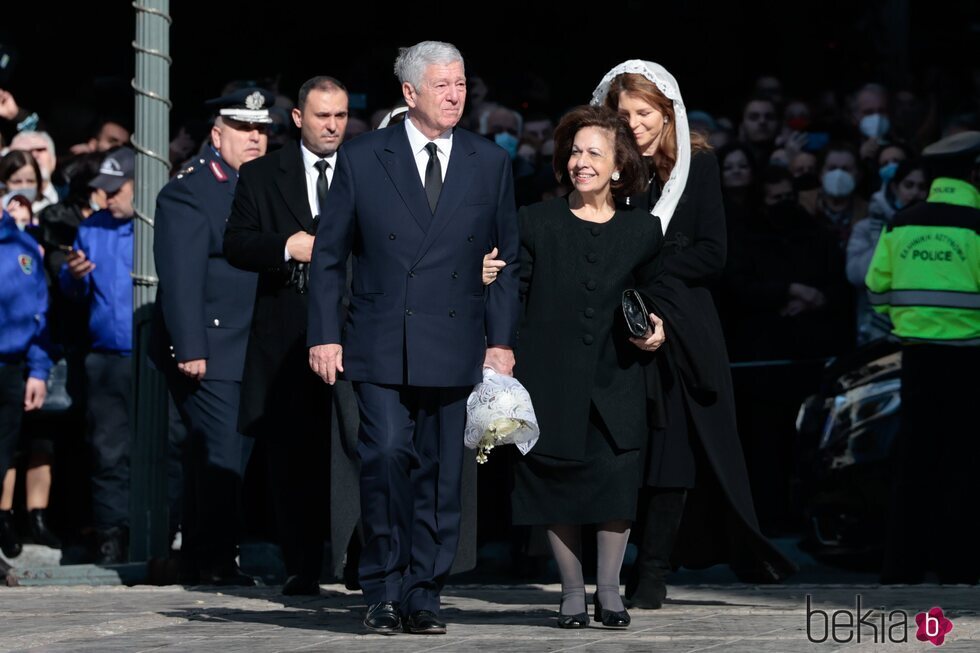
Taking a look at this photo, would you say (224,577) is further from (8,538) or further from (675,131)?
(675,131)

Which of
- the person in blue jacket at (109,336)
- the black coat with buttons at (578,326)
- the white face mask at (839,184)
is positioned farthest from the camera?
the white face mask at (839,184)

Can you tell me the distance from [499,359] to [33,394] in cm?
403

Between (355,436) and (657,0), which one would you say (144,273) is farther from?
(657,0)

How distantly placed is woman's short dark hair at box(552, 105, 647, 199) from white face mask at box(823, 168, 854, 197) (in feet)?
16.8

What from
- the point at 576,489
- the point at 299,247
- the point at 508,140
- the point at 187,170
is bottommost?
the point at 576,489

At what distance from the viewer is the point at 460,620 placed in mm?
8867

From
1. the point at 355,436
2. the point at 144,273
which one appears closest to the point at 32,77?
the point at 144,273

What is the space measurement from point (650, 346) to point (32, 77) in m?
9.47

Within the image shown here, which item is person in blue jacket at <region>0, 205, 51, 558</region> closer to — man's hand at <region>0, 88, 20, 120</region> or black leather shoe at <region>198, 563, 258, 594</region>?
black leather shoe at <region>198, 563, 258, 594</region>

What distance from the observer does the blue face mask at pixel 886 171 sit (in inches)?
524

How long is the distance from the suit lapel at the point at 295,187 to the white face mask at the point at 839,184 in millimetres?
4677

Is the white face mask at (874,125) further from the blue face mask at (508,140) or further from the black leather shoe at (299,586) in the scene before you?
the black leather shoe at (299,586)

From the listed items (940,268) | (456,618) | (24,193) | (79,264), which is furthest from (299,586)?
(24,193)

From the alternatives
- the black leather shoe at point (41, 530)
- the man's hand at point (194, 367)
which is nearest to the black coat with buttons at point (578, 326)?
the man's hand at point (194, 367)
